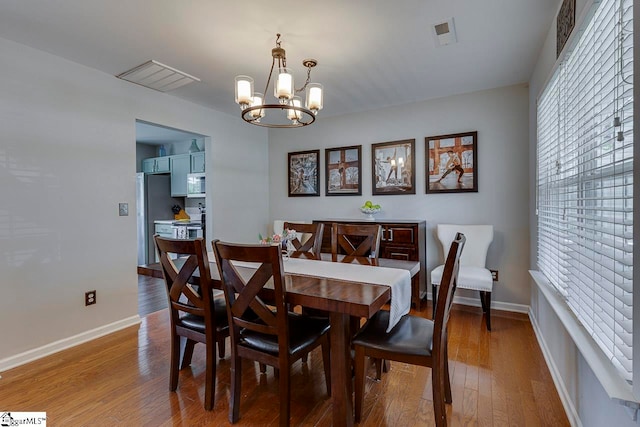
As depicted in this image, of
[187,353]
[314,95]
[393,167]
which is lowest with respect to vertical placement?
[187,353]

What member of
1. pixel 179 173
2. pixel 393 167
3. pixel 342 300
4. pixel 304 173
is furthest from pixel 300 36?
pixel 179 173

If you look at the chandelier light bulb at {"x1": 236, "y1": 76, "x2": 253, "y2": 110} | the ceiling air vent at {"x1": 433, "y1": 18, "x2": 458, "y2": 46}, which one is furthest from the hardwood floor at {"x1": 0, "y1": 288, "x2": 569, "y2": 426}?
the ceiling air vent at {"x1": 433, "y1": 18, "x2": 458, "y2": 46}

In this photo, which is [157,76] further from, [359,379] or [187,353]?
[359,379]

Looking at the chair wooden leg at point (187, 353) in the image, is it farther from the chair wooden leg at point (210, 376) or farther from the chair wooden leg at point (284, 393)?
the chair wooden leg at point (284, 393)

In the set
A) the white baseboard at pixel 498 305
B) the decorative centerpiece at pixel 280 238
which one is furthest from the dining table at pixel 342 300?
the white baseboard at pixel 498 305

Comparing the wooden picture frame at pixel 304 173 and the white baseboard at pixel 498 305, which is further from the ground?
the wooden picture frame at pixel 304 173

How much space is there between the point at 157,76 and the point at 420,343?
10.2 feet

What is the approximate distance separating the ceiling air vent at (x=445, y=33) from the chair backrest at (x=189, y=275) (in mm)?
2114

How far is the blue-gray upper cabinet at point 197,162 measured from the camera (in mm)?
5238

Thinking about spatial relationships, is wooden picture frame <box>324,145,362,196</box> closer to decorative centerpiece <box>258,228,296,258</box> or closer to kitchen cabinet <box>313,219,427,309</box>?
kitchen cabinet <box>313,219,427,309</box>

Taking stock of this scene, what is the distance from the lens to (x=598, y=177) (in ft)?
4.51

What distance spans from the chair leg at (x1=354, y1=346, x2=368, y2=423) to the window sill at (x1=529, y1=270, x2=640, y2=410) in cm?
93

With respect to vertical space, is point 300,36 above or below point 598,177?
above

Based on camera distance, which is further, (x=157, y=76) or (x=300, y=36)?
(x=157, y=76)
